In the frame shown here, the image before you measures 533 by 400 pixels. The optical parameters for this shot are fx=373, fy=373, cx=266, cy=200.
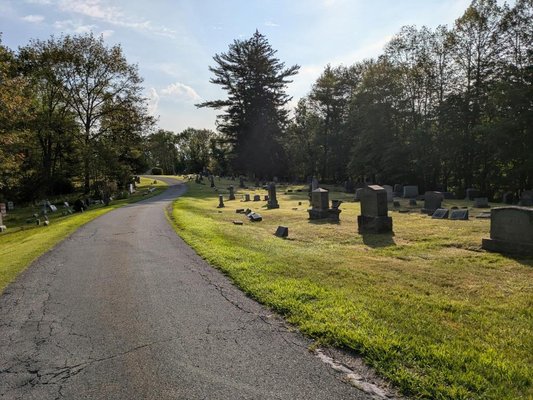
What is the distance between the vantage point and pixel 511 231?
8852 millimetres

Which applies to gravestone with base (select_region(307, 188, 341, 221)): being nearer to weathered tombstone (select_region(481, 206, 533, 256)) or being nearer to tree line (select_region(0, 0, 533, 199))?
weathered tombstone (select_region(481, 206, 533, 256))

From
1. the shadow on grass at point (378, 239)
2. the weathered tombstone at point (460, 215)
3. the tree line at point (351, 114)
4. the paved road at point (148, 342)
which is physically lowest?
the shadow on grass at point (378, 239)

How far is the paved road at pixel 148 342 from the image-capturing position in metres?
3.54

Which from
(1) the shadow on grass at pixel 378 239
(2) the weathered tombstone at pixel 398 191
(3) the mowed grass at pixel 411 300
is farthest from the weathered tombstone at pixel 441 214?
(2) the weathered tombstone at pixel 398 191

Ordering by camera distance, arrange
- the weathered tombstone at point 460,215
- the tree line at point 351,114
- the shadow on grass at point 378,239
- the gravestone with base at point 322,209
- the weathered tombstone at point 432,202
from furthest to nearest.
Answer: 1. the tree line at point 351,114
2. the weathered tombstone at point 432,202
3. the gravestone with base at point 322,209
4. the weathered tombstone at point 460,215
5. the shadow on grass at point 378,239

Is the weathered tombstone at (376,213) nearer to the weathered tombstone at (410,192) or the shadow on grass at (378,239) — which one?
the shadow on grass at (378,239)

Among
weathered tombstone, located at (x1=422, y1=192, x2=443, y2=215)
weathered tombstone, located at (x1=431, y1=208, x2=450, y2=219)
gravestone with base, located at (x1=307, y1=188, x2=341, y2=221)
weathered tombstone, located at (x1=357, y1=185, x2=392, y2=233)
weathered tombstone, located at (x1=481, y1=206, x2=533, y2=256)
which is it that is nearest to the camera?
weathered tombstone, located at (x1=481, y1=206, x2=533, y2=256)

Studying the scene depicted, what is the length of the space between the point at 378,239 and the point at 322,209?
5374 millimetres

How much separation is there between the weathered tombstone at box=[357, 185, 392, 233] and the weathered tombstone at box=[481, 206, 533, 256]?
3536 mm

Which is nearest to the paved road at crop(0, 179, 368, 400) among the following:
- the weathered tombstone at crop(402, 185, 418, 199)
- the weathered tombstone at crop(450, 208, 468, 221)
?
the weathered tombstone at crop(450, 208, 468, 221)

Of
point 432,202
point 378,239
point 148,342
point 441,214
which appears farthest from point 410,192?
point 148,342

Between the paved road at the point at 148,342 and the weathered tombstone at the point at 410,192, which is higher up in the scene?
the weathered tombstone at the point at 410,192

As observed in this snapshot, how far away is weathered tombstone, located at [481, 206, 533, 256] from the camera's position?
8531 mm

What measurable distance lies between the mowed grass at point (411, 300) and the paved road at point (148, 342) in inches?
20.4
